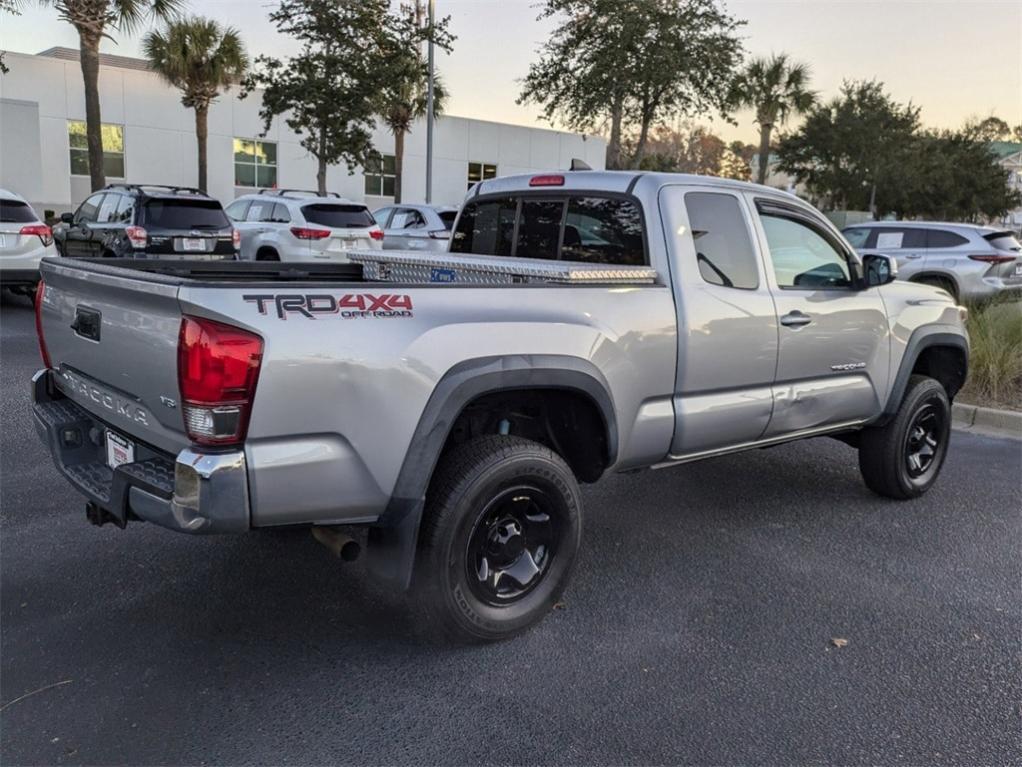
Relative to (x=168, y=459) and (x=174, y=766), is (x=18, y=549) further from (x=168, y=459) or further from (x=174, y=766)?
(x=174, y=766)

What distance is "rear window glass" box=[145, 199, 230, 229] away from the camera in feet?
41.0

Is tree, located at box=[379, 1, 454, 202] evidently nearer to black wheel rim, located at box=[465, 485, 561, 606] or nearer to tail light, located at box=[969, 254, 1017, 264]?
tail light, located at box=[969, 254, 1017, 264]

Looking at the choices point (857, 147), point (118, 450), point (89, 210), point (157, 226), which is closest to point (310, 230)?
point (157, 226)

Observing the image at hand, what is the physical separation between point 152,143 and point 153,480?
29.4m

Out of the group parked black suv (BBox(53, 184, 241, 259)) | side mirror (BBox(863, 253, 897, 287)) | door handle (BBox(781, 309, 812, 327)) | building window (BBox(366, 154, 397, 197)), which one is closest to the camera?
door handle (BBox(781, 309, 812, 327))

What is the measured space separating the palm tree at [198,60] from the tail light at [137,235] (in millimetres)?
15623

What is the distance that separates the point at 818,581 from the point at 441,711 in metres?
2.16

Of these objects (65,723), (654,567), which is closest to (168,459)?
(65,723)

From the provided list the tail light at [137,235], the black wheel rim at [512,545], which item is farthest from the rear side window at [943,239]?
the black wheel rim at [512,545]

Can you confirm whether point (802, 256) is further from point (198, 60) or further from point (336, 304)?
point (198, 60)

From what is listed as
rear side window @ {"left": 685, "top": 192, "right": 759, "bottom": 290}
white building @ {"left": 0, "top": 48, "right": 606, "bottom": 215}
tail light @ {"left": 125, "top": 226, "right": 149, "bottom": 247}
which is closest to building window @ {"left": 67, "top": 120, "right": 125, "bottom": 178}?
white building @ {"left": 0, "top": 48, "right": 606, "bottom": 215}

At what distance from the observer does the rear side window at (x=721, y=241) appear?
4109mm

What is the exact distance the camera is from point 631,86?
22922 mm

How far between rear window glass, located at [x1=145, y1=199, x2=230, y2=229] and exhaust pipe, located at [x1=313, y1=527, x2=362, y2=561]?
10720 millimetres
